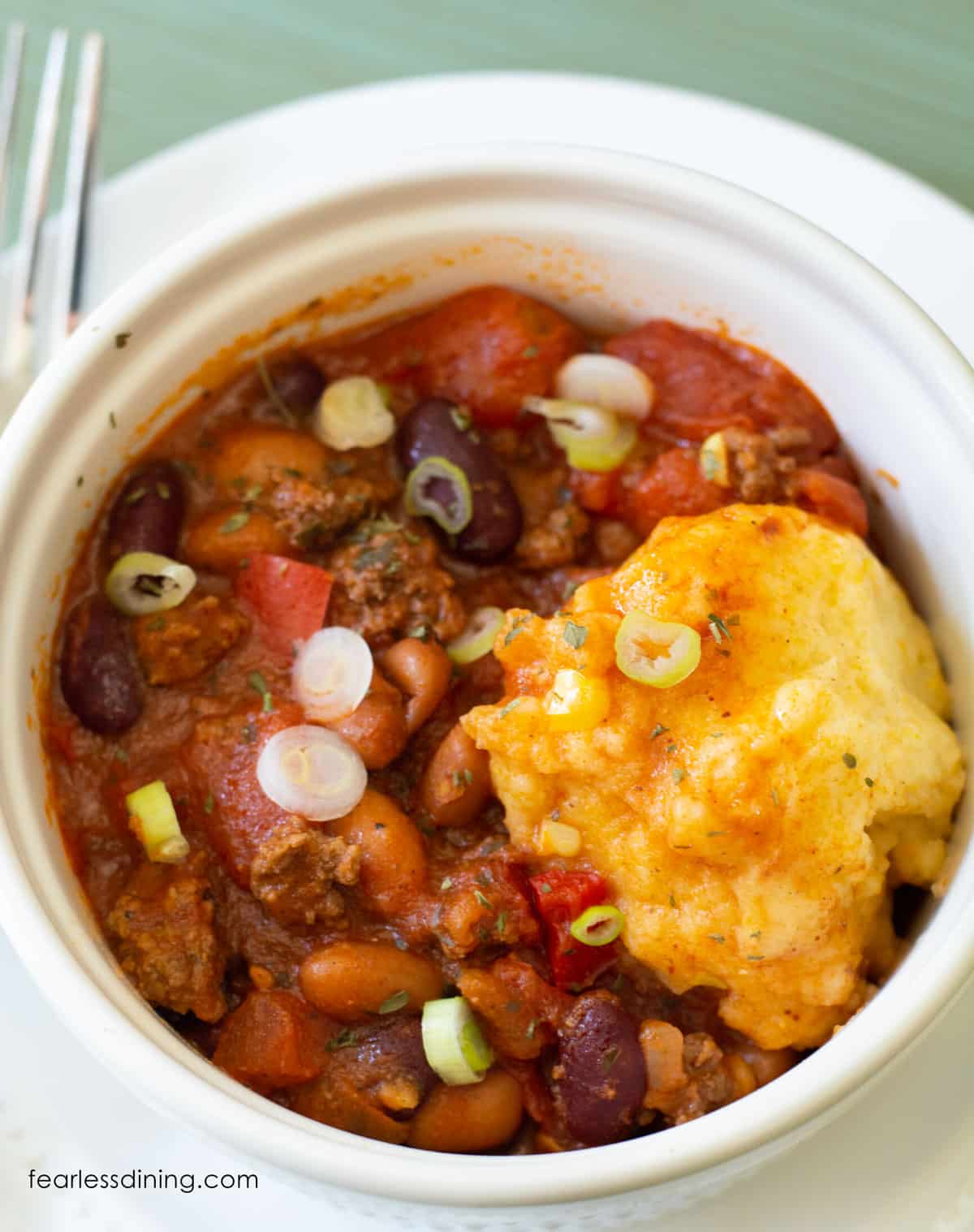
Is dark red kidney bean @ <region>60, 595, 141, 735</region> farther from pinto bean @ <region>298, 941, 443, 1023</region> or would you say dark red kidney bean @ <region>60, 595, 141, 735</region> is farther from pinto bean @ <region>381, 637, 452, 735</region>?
pinto bean @ <region>298, 941, 443, 1023</region>

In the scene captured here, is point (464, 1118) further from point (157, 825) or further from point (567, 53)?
point (567, 53)

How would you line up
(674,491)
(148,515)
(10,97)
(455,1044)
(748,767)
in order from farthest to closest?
(10,97), (674,491), (148,515), (455,1044), (748,767)

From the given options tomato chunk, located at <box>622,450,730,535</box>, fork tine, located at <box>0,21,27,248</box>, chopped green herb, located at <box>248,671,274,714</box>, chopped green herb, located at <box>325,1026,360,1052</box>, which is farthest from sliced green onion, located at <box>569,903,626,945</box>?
fork tine, located at <box>0,21,27,248</box>

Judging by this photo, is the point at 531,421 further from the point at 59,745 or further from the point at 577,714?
the point at 59,745

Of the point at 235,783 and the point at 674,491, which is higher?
the point at 674,491

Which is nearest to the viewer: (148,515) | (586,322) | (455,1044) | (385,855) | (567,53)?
(455,1044)

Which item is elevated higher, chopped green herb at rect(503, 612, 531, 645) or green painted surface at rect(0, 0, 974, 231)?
green painted surface at rect(0, 0, 974, 231)

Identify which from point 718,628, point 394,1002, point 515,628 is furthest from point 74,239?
point 394,1002
